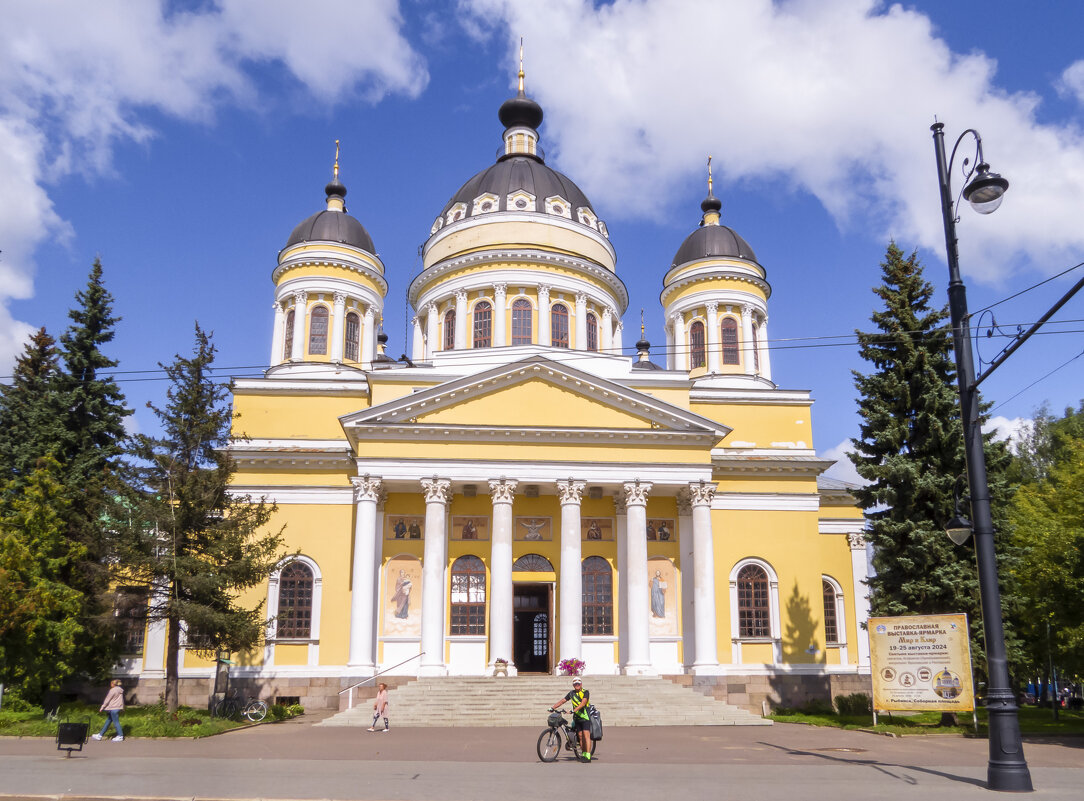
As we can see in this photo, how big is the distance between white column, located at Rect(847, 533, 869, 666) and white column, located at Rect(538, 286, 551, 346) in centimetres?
1485

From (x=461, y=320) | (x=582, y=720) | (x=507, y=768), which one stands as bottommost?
(x=507, y=768)

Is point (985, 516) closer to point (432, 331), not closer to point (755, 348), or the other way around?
point (755, 348)

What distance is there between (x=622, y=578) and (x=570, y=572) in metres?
3.36

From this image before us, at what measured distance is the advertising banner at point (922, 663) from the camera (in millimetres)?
19484

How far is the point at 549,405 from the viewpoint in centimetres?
3014

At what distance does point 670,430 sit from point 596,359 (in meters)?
5.95

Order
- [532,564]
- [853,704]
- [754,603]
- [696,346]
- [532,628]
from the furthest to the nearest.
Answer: [696,346]
[532,628]
[754,603]
[532,564]
[853,704]

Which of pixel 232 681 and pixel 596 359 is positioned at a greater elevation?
pixel 596 359

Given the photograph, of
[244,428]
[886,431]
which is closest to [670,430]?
[886,431]

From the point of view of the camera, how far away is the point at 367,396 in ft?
112

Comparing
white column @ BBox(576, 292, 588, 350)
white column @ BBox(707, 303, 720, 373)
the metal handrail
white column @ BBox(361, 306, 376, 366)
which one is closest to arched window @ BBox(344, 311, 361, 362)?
white column @ BBox(361, 306, 376, 366)

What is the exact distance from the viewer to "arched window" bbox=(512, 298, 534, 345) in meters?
37.6

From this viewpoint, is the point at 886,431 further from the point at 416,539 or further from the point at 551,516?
the point at 416,539

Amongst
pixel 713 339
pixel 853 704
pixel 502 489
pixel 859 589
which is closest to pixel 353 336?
pixel 502 489
